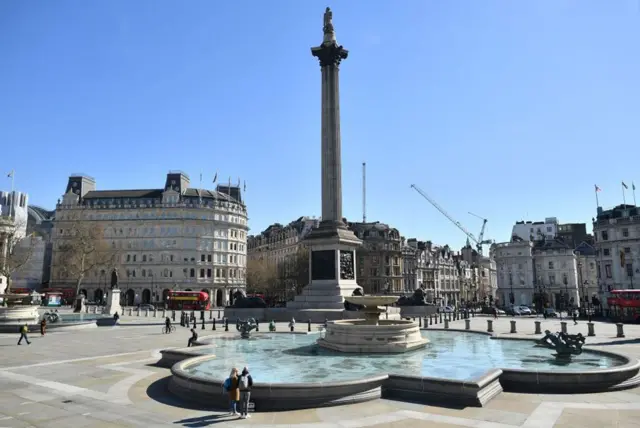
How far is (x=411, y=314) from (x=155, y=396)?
3707cm

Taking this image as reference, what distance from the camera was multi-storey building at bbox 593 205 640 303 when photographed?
7112cm

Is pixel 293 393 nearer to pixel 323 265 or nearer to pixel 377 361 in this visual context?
pixel 377 361

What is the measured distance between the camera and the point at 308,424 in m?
10.5

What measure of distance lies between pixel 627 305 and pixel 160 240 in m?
79.5

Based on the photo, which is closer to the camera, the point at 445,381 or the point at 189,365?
the point at 445,381

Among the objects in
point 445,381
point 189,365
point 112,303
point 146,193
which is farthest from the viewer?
point 146,193

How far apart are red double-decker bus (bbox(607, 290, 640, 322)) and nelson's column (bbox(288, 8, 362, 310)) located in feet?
89.7

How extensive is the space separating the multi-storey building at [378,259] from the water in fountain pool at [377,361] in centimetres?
7380

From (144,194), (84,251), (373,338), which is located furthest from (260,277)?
(373,338)

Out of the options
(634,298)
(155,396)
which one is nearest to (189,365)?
(155,396)

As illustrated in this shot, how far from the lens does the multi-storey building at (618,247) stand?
2800 inches

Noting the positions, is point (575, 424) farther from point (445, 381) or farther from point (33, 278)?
point (33, 278)

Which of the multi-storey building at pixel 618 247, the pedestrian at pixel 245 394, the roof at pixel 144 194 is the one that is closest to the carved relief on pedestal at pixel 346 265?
the pedestrian at pixel 245 394

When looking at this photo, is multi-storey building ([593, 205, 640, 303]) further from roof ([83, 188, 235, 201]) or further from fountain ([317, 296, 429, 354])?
roof ([83, 188, 235, 201])
